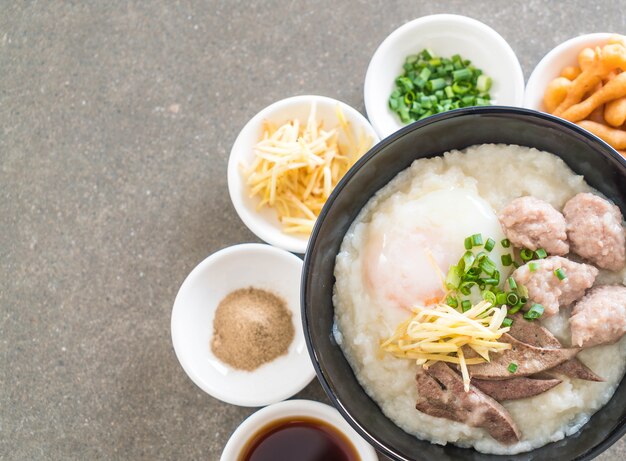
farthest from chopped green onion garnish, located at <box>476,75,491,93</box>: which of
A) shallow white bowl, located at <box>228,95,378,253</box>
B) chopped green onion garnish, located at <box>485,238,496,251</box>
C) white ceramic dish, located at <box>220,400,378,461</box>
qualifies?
white ceramic dish, located at <box>220,400,378,461</box>

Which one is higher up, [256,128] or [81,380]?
[256,128]

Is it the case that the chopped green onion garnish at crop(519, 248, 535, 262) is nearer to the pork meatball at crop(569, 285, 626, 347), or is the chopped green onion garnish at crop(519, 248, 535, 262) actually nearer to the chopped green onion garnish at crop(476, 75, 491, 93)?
the pork meatball at crop(569, 285, 626, 347)

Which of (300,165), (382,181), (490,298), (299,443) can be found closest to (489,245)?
(490,298)

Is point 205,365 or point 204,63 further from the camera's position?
point 204,63

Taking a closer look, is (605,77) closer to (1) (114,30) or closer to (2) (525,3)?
(2) (525,3)

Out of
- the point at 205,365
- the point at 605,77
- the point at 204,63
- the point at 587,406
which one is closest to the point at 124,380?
the point at 205,365

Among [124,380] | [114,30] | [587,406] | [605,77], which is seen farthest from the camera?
[114,30]
